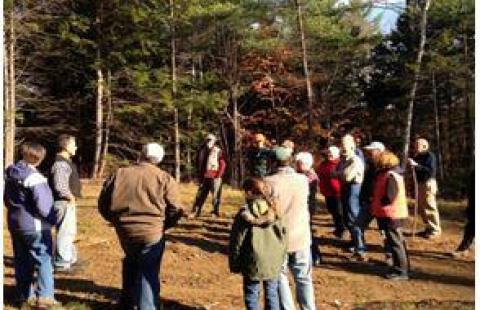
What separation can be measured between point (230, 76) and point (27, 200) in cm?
2493

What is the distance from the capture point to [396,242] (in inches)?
320

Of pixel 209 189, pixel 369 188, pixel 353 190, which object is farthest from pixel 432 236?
pixel 209 189

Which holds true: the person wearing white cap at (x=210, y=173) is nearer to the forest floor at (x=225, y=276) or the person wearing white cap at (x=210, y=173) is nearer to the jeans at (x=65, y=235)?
the forest floor at (x=225, y=276)

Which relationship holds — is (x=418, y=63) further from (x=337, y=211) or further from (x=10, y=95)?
(x=337, y=211)

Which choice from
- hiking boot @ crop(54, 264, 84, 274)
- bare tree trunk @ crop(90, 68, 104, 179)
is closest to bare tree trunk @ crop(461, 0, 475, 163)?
bare tree trunk @ crop(90, 68, 104, 179)

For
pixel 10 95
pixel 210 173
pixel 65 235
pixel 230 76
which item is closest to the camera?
pixel 65 235

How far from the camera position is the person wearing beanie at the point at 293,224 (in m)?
6.22

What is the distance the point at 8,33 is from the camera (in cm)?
2111

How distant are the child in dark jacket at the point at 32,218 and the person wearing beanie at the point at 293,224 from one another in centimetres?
196

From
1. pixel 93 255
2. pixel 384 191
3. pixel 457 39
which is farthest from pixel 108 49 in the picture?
pixel 384 191

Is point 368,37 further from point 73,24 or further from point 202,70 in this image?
point 73,24

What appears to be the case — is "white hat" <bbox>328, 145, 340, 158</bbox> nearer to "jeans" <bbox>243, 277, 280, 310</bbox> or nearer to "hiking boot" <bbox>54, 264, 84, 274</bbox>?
"hiking boot" <bbox>54, 264, 84, 274</bbox>

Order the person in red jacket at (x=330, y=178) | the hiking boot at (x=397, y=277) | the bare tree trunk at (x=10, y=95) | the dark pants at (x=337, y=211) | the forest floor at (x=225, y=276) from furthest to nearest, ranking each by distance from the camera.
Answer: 1. the bare tree trunk at (x=10, y=95)
2. the dark pants at (x=337, y=211)
3. the person in red jacket at (x=330, y=178)
4. the hiking boot at (x=397, y=277)
5. the forest floor at (x=225, y=276)

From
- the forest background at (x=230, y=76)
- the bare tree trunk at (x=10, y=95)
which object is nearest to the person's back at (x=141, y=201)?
the forest background at (x=230, y=76)
